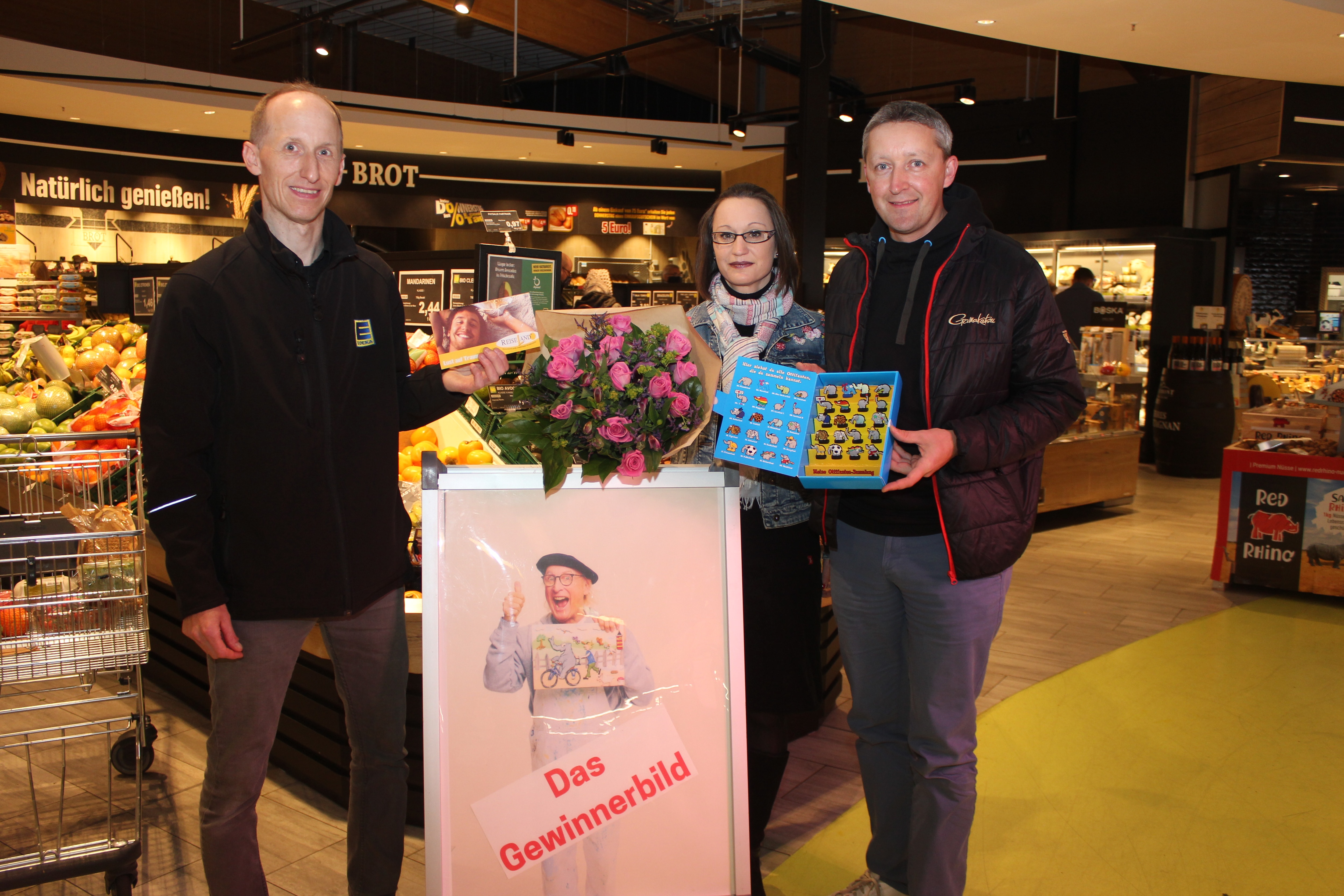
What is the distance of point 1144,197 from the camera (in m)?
10.1

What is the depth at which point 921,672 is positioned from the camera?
192cm

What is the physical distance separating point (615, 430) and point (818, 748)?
1.95 meters

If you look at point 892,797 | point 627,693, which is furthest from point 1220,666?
point 627,693

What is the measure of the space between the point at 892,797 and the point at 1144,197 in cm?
1001

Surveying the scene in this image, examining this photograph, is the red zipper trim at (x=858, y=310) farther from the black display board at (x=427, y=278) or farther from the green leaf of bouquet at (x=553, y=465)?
the black display board at (x=427, y=278)

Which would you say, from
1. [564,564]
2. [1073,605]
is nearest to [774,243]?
[564,564]

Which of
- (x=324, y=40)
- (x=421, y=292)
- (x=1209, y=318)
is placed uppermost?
(x=324, y=40)

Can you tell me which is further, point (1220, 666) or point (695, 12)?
point (695, 12)

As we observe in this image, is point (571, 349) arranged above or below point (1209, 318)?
below

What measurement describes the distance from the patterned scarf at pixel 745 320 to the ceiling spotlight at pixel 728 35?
7.47 metres

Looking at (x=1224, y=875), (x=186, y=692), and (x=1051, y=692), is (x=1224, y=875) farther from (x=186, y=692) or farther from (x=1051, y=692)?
(x=186, y=692)

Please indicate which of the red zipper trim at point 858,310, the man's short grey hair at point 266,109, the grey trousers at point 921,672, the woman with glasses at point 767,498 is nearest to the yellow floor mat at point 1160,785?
the grey trousers at point 921,672

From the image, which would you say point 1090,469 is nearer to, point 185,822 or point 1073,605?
point 1073,605

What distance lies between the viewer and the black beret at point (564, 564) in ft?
5.65
